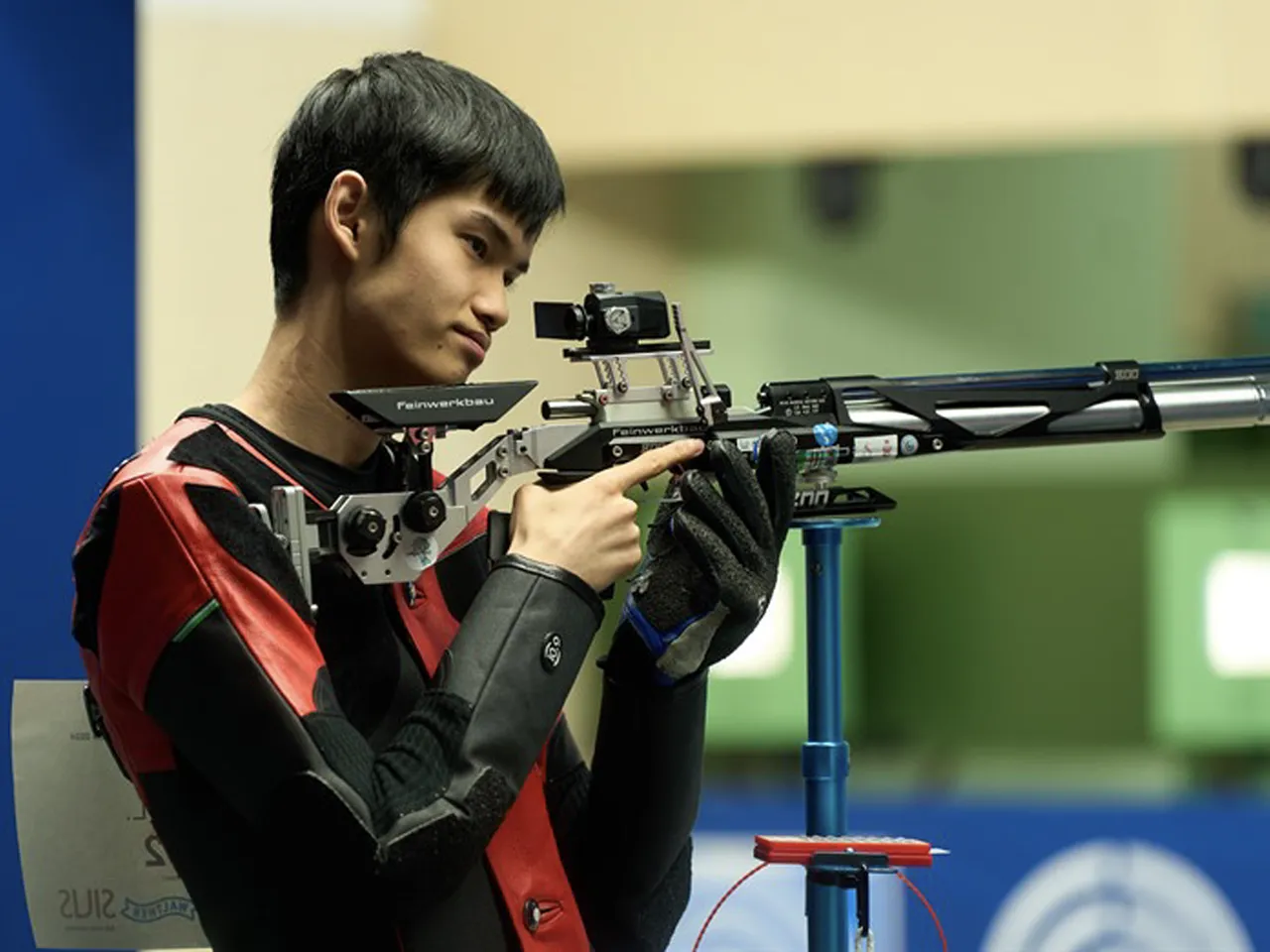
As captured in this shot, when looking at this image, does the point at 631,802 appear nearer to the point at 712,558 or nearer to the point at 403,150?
the point at 712,558

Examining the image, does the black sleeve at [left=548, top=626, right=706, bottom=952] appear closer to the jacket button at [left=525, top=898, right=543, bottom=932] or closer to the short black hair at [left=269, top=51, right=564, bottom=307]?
the jacket button at [left=525, top=898, right=543, bottom=932]

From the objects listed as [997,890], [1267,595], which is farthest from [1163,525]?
[997,890]

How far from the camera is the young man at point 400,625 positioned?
101 centimetres

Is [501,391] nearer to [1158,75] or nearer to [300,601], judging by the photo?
[300,601]

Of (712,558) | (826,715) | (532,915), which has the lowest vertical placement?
(532,915)

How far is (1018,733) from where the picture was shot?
2.96 metres

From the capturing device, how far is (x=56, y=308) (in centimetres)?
146

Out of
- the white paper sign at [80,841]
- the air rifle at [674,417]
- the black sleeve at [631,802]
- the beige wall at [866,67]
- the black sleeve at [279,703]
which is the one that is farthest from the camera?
the beige wall at [866,67]

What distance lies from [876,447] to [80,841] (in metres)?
0.68

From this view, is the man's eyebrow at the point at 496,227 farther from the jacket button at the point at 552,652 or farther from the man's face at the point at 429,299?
the jacket button at the point at 552,652

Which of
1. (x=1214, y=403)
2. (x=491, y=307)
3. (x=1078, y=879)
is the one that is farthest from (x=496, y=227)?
(x=1078, y=879)

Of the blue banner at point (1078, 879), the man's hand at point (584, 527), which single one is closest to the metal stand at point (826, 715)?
the man's hand at point (584, 527)

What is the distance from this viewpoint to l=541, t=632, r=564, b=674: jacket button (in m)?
1.09

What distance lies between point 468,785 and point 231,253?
115 cm
